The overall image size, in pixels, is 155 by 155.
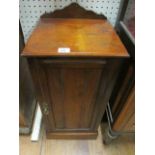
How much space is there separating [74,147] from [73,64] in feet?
2.52

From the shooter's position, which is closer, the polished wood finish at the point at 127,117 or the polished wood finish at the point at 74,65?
the polished wood finish at the point at 74,65

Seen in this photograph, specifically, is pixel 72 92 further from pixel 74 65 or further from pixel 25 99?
pixel 25 99

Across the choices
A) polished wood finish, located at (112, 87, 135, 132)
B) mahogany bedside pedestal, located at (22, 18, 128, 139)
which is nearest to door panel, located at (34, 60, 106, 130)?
mahogany bedside pedestal, located at (22, 18, 128, 139)

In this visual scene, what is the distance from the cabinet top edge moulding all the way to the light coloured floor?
0.82 m

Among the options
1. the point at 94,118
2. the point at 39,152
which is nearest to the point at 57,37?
the point at 94,118

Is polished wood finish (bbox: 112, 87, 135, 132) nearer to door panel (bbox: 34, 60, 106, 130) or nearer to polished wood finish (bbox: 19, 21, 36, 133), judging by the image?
door panel (bbox: 34, 60, 106, 130)

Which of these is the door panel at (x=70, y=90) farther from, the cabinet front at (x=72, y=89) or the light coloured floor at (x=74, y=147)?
the light coloured floor at (x=74, y=147)

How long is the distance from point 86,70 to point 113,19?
50cm

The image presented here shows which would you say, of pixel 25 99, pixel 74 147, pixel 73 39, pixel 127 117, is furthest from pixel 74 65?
pixel 74 147

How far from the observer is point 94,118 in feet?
3.75

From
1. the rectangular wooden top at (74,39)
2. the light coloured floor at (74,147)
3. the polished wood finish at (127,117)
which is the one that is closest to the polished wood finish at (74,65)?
the rectangular wooden top at (74,39)

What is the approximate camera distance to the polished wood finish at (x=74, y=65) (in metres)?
0.75

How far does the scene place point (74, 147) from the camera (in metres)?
1.29
